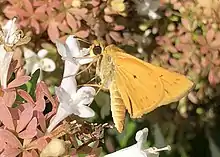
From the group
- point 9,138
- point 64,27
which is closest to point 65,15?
point 64,27

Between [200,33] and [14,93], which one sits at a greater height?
[14,93]

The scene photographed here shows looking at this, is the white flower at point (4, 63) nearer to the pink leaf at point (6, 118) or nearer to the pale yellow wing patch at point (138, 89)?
the pink leaf at point (6, 118)

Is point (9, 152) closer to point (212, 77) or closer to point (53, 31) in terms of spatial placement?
point (53, 31)

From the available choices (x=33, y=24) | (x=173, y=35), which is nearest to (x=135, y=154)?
(x=33, y=24)

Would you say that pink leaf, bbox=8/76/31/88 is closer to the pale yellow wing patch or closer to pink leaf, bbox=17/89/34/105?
pink leaf, bbox=17/89/34/105

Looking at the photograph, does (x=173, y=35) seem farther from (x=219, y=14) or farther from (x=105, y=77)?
(x=105, y=77)

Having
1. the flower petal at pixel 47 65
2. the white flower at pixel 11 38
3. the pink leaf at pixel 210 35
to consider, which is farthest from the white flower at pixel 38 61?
the white flower at pixel 11 38
